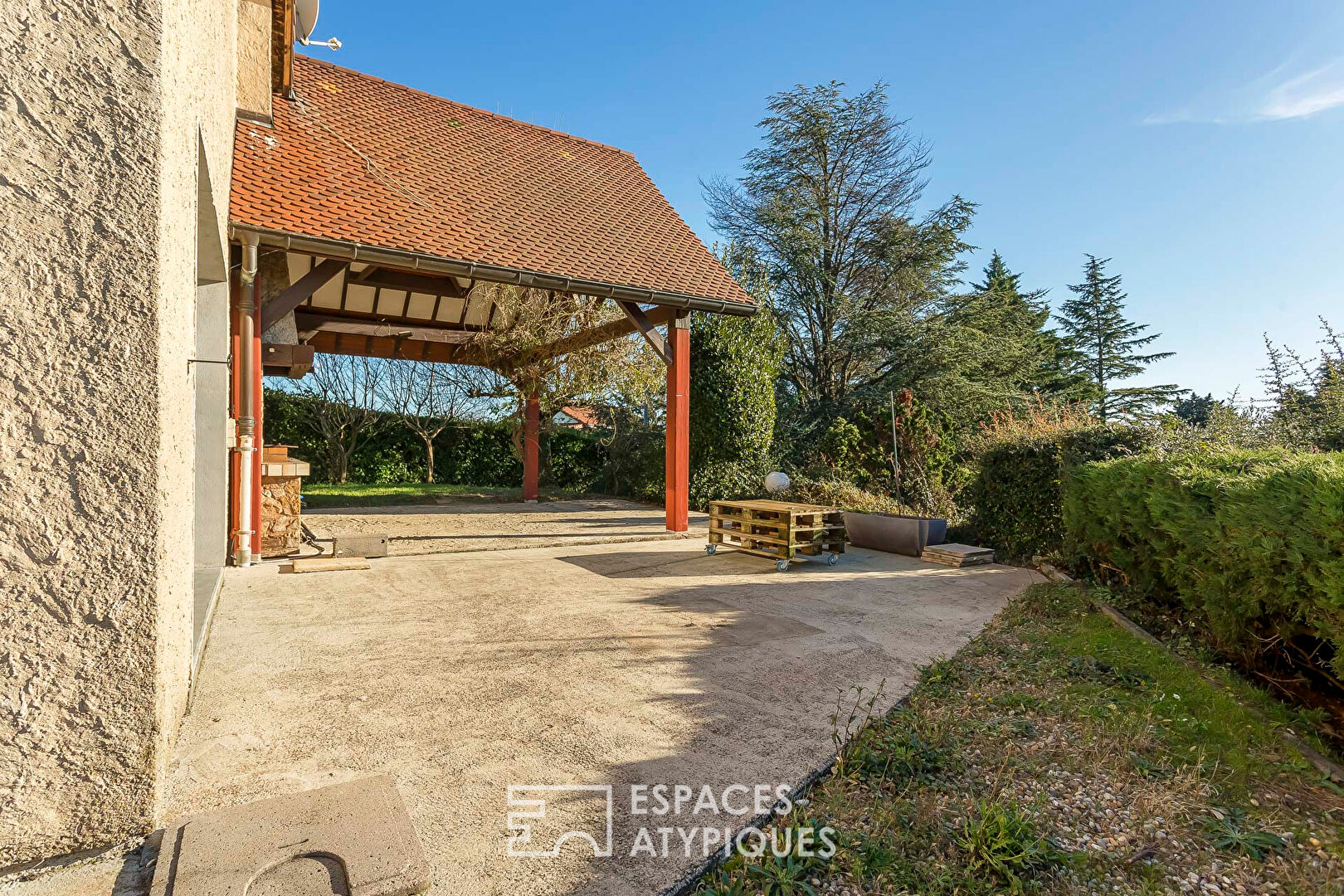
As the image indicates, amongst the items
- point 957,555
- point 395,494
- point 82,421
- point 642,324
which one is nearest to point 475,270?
point 642,324

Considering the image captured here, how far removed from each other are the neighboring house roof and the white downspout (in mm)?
9091

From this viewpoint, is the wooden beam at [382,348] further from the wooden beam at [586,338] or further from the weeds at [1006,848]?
the weeds at [1006,848]

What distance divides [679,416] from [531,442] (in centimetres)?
476

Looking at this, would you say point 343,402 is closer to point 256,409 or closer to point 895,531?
point 256,409

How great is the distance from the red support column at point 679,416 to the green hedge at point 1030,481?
321 cm

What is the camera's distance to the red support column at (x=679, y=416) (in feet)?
25.1

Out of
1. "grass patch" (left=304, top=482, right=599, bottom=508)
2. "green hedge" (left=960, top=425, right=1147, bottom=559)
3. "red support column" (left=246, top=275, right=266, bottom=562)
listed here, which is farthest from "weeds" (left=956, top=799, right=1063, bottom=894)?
"grass patch" (left=304, top=482, right=599, bottom=508)

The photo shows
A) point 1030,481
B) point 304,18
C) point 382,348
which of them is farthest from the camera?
point 382,348

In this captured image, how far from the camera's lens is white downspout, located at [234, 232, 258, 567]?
521cm

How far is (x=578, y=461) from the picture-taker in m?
14.8

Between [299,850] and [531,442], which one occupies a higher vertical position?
[531,442]

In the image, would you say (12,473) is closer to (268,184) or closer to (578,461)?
(268,184)

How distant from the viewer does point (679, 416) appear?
770cm

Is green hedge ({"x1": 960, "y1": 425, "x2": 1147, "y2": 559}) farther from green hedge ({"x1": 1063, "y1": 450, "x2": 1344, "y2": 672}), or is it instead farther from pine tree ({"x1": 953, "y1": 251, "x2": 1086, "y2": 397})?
pine tree ({"x1": 953, "y1": 251, "x2": 1086, "y2": 397})
